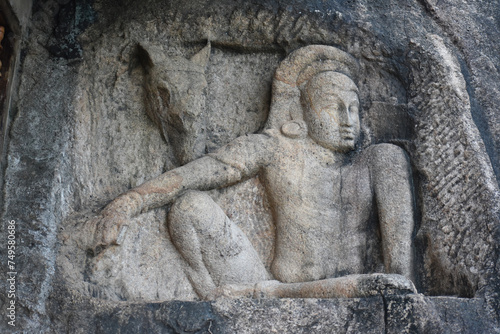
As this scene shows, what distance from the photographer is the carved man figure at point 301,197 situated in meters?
3.82

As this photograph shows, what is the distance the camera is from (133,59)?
428 centimetres

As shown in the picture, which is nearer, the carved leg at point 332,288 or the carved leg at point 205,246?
the carved leg at point 332,288

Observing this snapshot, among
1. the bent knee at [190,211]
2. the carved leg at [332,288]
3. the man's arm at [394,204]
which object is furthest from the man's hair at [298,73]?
the carved leg at [332,288]

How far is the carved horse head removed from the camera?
4.14 m

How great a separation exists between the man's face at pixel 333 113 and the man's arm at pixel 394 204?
0.19 meters

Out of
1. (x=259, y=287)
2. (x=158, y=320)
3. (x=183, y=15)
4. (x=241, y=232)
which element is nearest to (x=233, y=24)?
(x=183, y=15)

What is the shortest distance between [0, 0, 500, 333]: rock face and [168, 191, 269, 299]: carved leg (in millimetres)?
87

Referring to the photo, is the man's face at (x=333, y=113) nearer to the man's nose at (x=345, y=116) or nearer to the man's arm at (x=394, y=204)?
the man's nose at (x=345, y=116)

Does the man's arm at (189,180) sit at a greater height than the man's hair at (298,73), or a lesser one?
lesser

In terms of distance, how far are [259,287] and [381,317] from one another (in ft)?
2.20

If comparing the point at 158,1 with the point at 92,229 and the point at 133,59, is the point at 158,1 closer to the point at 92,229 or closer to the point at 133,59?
the point at 133,59

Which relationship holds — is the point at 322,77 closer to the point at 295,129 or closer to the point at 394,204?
the point at 295,129

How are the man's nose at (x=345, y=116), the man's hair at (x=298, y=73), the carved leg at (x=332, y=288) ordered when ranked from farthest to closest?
the man's hair at (x=298, y=73) < the man's nose at (x=345, y=116) < the carved leg at (x=332, y=288)

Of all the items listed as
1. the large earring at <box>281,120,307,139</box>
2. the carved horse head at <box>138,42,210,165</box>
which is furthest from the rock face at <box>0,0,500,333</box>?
the large earring at <box>281,120,307,139</box>
